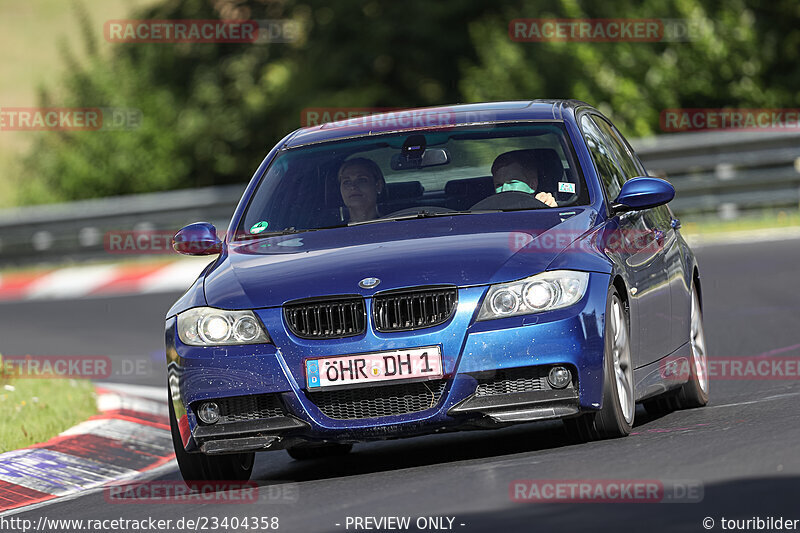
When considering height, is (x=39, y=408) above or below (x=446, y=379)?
below

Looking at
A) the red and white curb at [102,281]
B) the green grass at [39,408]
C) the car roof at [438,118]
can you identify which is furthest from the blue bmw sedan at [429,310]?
the red and white curb at [102,281]

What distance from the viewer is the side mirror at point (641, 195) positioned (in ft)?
26.4

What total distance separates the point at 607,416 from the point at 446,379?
75 centimetres

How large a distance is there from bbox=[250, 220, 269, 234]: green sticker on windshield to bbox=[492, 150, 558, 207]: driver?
1.18 m

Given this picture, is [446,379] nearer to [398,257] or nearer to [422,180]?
[398,257]

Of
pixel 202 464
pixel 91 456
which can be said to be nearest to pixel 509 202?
pixel 202 464

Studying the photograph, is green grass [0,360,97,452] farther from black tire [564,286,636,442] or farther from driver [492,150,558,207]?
black tire [564,286,636,442]

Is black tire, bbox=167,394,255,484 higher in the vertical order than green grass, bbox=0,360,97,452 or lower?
lower

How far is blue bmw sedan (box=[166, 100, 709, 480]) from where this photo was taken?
702 cm

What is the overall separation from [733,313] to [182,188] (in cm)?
2029

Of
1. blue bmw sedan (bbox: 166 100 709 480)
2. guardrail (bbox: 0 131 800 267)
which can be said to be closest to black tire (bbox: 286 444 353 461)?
blue bmw sedan (bbox: 166 100 709 480)

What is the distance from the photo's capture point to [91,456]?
9438 mm

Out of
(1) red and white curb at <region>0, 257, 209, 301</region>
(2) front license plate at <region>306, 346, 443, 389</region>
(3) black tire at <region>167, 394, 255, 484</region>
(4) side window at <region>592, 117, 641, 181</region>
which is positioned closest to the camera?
(2) front license plate at <region>306, 346, 443, 389</region>

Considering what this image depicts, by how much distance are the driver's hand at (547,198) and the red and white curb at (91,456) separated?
260 centimetres
